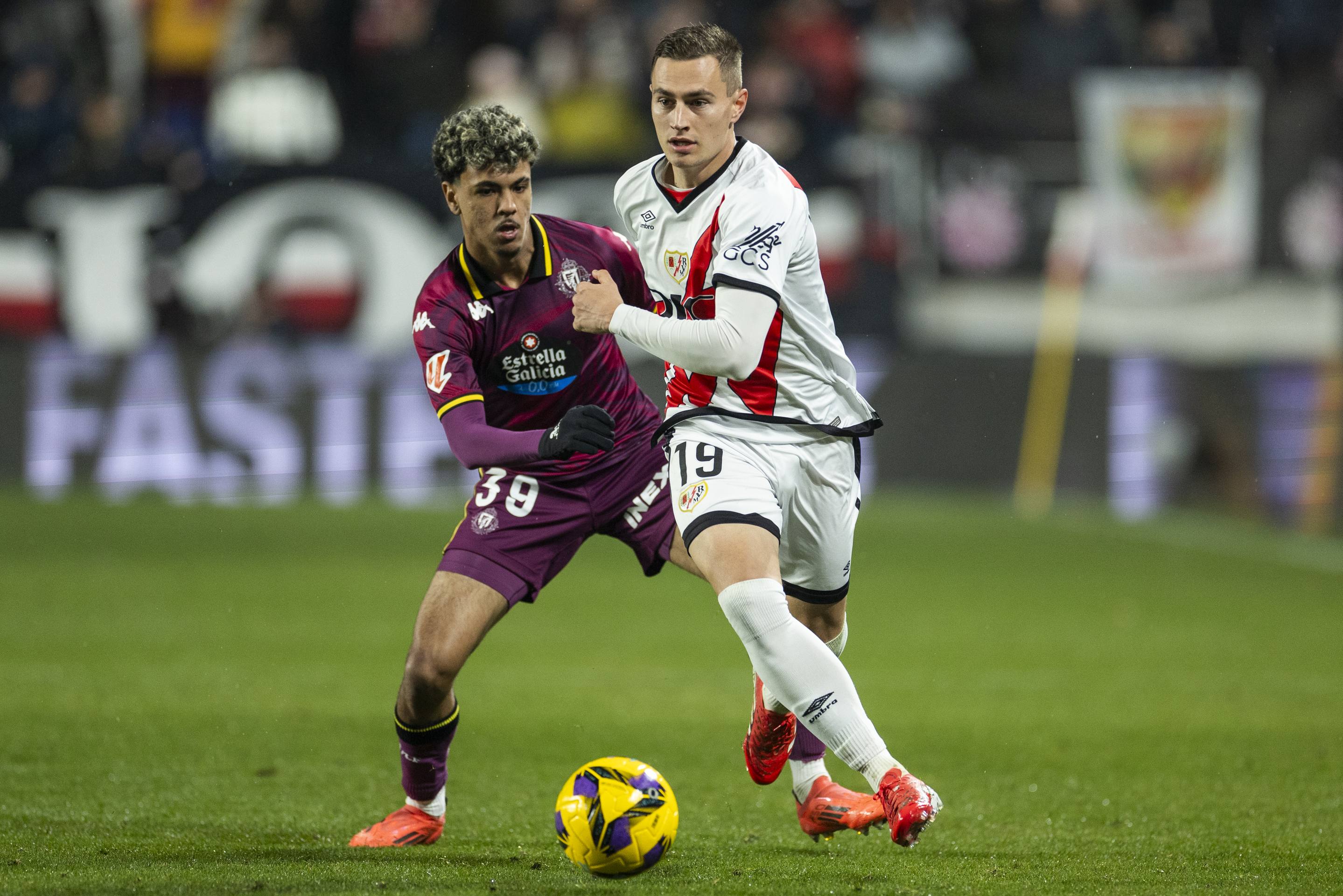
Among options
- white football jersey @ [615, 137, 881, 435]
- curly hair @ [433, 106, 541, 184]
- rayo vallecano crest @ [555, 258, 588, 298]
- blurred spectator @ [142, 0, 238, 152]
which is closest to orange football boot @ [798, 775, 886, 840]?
white football jersey @ [615, 137, 881, 435]

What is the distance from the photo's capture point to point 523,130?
533cm

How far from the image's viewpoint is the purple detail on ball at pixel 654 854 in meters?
4.88

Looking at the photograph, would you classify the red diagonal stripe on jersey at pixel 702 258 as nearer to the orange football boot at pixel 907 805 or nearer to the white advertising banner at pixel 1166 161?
the orange football boot at pixel 907 805

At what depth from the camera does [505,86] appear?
1534 cm

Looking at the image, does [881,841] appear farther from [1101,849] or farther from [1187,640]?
[1187,640]

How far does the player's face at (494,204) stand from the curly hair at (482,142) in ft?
0.08

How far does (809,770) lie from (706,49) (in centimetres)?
238

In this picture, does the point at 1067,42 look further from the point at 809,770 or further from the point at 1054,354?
the point at 809,770

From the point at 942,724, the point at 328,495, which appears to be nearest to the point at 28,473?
the point at 328,495

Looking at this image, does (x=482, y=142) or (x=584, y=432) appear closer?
(x=584, y=432)

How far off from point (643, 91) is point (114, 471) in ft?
20.0

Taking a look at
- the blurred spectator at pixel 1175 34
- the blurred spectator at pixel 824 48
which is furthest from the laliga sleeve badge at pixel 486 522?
the blurred spectator at pixel 1175 34

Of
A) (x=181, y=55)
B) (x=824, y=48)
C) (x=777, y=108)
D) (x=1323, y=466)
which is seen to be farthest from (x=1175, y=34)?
(x=181, y=55)

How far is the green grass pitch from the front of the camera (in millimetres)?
5102
